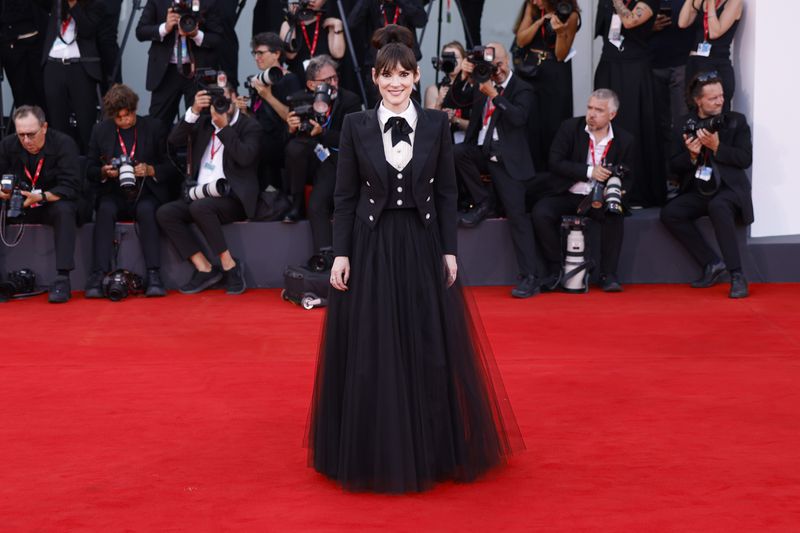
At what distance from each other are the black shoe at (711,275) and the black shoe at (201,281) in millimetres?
3092

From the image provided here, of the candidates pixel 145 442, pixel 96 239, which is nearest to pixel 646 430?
pixel 145 442

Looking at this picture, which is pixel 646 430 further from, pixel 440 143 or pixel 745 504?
pixel 440 143

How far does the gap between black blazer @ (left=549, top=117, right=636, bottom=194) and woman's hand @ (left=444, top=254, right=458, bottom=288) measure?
3.80 m

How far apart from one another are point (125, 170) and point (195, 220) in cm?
55

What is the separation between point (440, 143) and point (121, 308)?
12.8 ft

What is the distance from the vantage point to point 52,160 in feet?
24.6

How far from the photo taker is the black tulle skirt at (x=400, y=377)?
351 centimetres

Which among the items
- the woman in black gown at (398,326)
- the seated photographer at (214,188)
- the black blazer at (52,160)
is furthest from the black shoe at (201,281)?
the woman in black gown at (398,326)

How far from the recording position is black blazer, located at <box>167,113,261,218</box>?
7.46m

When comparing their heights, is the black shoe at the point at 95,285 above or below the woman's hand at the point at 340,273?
below

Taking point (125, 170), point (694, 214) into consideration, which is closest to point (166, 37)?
point (125, 170)

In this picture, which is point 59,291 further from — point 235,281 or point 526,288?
point 526,288

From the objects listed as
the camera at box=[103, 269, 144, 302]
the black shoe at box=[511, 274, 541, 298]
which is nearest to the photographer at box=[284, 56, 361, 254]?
the camera at box=[103, 269, 144, 302]

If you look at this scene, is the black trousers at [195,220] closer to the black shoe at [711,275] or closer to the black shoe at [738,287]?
the black shoe at [711,275]
